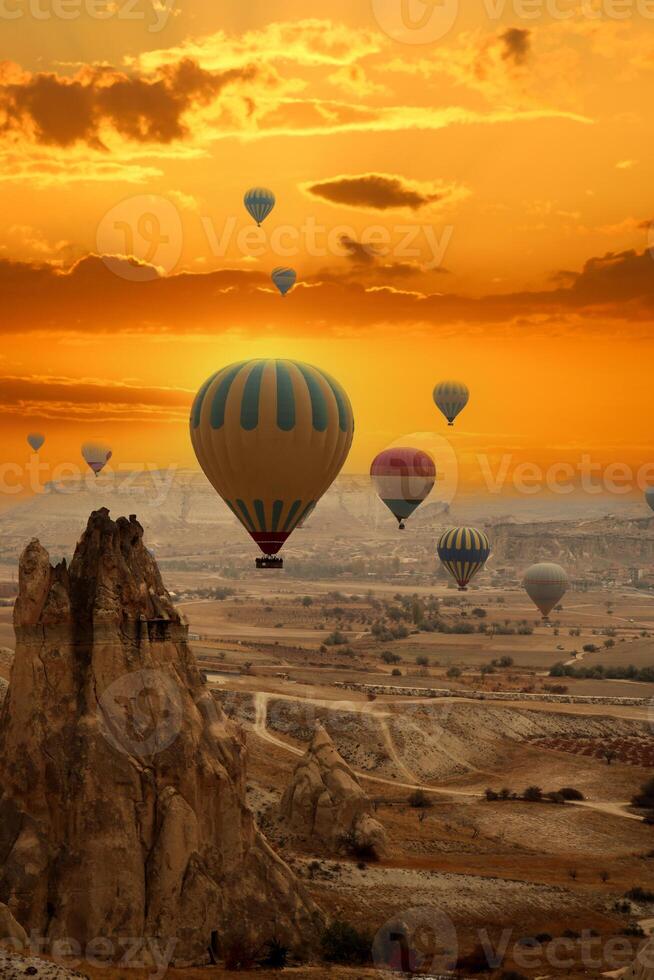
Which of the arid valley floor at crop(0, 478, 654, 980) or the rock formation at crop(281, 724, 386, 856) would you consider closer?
the arid valley floor at crop(0, 478, 654, 980)

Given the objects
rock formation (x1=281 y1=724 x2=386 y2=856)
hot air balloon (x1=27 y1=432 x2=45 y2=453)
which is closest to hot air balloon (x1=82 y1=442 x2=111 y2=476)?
hot air balloon (x1=27 y1=432 x2=45 y2=453)

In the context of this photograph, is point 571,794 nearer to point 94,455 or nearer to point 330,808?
point 330,808

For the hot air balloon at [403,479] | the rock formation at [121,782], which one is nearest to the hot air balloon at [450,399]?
the hot air balloon at [403,479]

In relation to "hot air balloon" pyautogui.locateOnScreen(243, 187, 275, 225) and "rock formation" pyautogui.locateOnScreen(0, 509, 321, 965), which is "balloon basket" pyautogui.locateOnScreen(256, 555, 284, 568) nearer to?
"rock formation" pyautogui.locateOnScreen(0, 509, 321, 965)

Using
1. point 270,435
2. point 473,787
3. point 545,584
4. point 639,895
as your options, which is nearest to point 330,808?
point 639,895

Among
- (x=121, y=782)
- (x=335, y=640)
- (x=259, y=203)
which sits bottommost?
(x=121, y=782)

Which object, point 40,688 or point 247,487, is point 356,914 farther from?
point 247,487

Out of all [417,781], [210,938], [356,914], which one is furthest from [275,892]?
[417,781]
